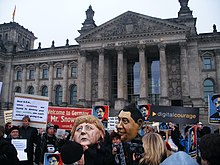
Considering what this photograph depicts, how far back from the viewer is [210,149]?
2385 millimetres

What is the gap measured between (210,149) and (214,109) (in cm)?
827

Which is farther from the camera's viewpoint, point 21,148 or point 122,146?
point 21,148

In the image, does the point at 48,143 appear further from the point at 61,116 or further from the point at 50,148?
the point at 61,116

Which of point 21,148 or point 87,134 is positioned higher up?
point 87,134

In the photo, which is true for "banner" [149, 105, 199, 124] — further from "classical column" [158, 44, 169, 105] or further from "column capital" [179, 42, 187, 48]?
"column capital" [179, 42, 187, 48]

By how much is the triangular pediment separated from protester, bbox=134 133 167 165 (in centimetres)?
3079

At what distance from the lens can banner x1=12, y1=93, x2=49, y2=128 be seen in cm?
806

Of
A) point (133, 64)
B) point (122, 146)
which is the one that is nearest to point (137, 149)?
point (122, 146)

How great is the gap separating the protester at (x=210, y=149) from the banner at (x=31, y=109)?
6801 millimetres

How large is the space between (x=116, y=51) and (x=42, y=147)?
29.3m

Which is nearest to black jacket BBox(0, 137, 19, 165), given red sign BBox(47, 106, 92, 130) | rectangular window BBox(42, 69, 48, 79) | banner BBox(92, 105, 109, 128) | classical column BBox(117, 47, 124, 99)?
red sign BBox(47, 106, 92, 130)

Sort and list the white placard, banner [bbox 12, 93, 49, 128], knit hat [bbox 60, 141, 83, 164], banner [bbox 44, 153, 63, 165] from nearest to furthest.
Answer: knit hat [bbox 60, 141, 83, 164], the white placard, banner [bbox 44, 153, 63, 165], banner [bbox 12, 93, 49, 128]

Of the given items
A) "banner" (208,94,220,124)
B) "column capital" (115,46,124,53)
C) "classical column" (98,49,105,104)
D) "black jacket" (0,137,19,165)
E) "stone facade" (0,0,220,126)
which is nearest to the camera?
"black jacket" (0,137,19,165)

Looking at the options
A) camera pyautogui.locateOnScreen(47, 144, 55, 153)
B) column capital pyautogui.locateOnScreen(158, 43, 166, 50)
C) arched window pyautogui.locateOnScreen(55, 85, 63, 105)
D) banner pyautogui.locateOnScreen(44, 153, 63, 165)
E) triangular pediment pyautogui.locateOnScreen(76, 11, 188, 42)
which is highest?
triangular pediment pyautogui.locateOnScreen(76, 11, 188, 42)
